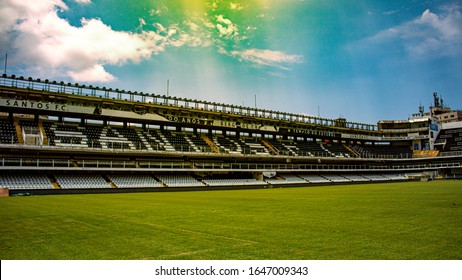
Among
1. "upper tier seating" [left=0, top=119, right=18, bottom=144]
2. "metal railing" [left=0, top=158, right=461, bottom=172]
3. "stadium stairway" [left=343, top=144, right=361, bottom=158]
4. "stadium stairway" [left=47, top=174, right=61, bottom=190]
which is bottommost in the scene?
"stadium stairway" [left=47, top=174, right=61, bottom=190]

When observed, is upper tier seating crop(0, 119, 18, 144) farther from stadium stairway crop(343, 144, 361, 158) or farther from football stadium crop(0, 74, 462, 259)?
stadium stairway crop(343, 144, 361, 158)

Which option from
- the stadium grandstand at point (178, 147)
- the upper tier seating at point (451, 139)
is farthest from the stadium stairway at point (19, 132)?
the upper tier seating at point (451, 139)

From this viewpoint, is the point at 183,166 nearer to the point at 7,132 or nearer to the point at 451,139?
the point at 7,132

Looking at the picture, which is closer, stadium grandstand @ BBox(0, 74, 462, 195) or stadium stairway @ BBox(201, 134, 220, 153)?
stadium grandstand @ BBox(0, 74, 462, 195)

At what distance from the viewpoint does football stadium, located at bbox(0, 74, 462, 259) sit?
27.2 feet

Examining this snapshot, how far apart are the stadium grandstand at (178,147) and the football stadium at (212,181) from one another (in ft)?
0.65

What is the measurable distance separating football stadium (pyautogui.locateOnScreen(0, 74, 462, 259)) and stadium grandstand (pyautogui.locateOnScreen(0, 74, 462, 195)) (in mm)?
200

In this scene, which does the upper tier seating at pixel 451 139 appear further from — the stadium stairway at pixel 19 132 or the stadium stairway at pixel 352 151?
the stadium stairway at pixel 19 132

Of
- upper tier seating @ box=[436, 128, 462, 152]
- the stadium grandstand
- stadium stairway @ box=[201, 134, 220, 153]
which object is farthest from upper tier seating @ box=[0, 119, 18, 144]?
upper tier seating @ box=[436, 128, 462, 152]

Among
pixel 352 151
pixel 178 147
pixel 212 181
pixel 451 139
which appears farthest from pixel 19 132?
pixel 451 139

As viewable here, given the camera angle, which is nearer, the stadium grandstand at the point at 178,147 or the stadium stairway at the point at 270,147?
the stadium grandstand at the point at 178,147

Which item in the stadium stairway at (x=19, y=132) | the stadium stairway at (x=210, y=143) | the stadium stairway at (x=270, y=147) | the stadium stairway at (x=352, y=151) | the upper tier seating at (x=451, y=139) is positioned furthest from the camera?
the upper tier seating at (x=451, y=139)

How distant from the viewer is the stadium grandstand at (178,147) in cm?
4056

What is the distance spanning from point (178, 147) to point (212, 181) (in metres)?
6.61
